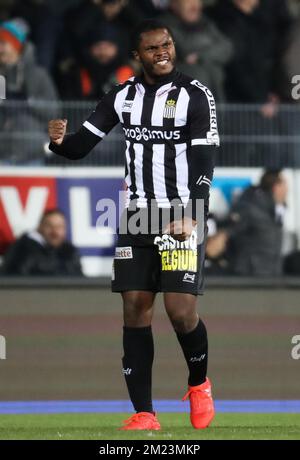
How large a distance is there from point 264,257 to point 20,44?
373 cm

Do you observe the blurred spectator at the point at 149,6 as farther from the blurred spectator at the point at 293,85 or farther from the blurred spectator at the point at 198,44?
the blurred spectator at the point at 293,85

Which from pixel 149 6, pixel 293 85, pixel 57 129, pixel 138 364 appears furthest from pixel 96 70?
pixel 138 364

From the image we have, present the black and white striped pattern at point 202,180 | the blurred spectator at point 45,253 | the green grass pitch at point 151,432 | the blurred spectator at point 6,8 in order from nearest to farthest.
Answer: the green grass pitch at point 151,432, the black and white striped pattern at point 202,180, the blurred spectator at point 45,253, the blurred spectator at point 6,8

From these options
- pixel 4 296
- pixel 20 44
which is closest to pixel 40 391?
pixel 4 296

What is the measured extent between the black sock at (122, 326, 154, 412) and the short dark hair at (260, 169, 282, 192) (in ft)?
25.4

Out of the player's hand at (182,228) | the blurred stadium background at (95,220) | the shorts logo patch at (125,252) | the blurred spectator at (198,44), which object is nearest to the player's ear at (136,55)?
the player's hand at (182,228)

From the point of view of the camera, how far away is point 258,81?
636 inches

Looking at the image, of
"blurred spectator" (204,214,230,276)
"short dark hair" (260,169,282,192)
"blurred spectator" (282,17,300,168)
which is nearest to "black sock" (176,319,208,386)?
"blurred spectator" (204,214,230,276)

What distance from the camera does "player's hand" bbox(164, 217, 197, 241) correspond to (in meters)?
7.90

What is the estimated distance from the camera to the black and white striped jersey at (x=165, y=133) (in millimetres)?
8102

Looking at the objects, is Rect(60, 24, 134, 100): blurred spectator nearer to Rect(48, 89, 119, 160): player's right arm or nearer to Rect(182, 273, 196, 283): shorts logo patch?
Rect(48, 89, 119, 160): player's right arm

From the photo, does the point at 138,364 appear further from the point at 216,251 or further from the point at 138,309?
the point at 216,251

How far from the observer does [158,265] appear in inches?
322

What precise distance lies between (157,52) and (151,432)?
2.25 m
